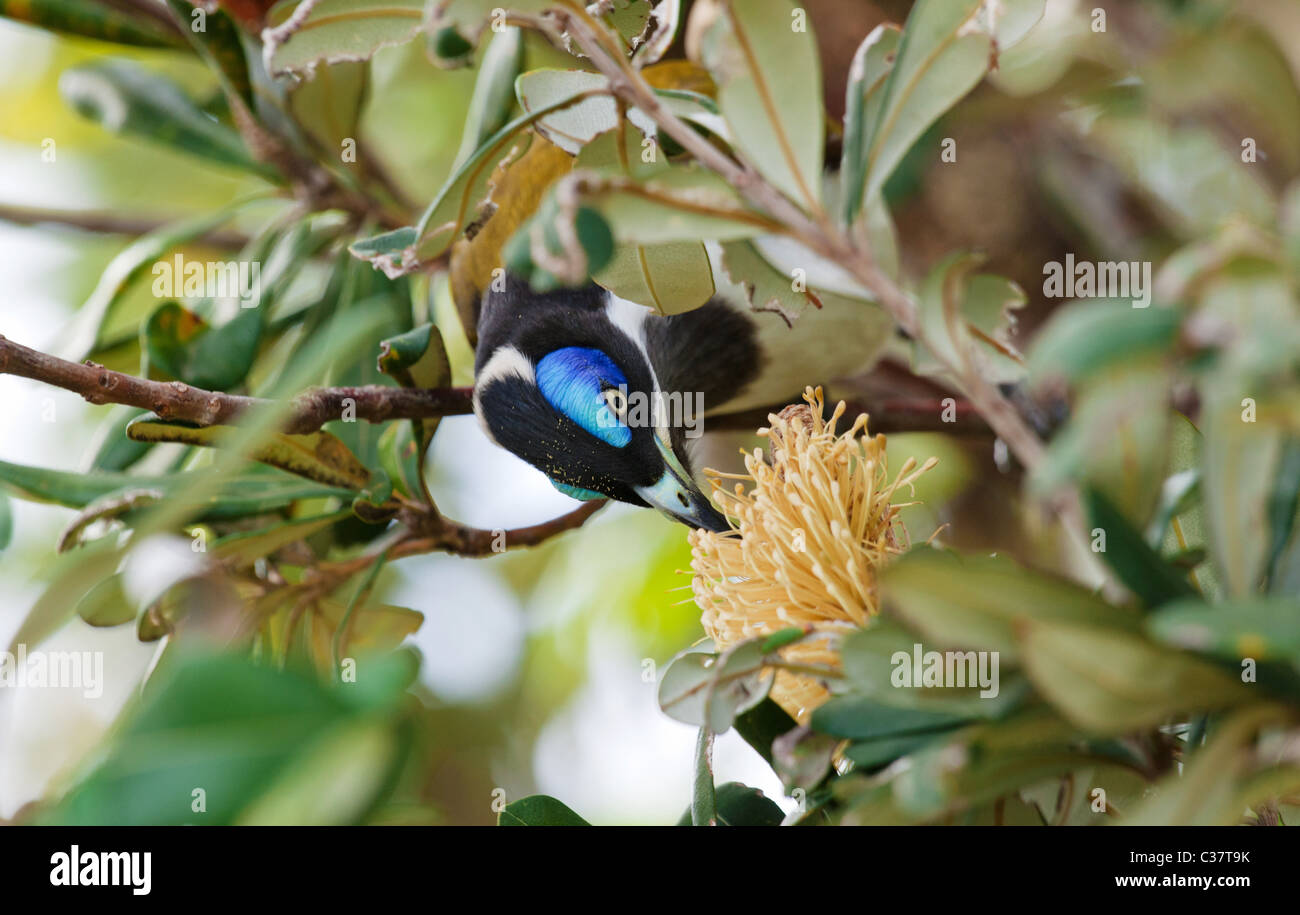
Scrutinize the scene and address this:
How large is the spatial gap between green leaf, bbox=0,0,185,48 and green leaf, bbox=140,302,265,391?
0.49 meters

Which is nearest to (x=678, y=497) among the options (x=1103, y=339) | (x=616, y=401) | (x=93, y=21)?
(x=616, y=401)

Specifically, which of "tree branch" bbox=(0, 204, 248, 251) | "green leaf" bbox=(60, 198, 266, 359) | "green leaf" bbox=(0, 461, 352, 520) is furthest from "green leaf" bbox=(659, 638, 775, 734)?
"tree branch" bbox=(0, 204, 248, 251)

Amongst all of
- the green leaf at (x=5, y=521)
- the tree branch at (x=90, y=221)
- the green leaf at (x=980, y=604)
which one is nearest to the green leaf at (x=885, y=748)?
the green leaf at (x=980, y=604)

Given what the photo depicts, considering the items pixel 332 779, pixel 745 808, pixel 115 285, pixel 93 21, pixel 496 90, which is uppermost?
pixel 93 21

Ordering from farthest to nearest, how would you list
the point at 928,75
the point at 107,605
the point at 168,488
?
the point at 107,605, the point at 168,488, the point at 928,75

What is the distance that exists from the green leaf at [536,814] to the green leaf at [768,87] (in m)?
0.47

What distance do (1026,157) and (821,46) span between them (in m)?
0.46

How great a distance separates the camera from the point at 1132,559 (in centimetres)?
45

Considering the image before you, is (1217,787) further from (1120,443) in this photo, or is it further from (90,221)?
(90,221)

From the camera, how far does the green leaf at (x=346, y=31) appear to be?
713 millimetres

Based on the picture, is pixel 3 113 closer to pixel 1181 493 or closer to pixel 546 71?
pixel 546 71

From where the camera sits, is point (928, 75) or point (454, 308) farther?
point (454, 308)

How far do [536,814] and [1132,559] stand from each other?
47 cm
